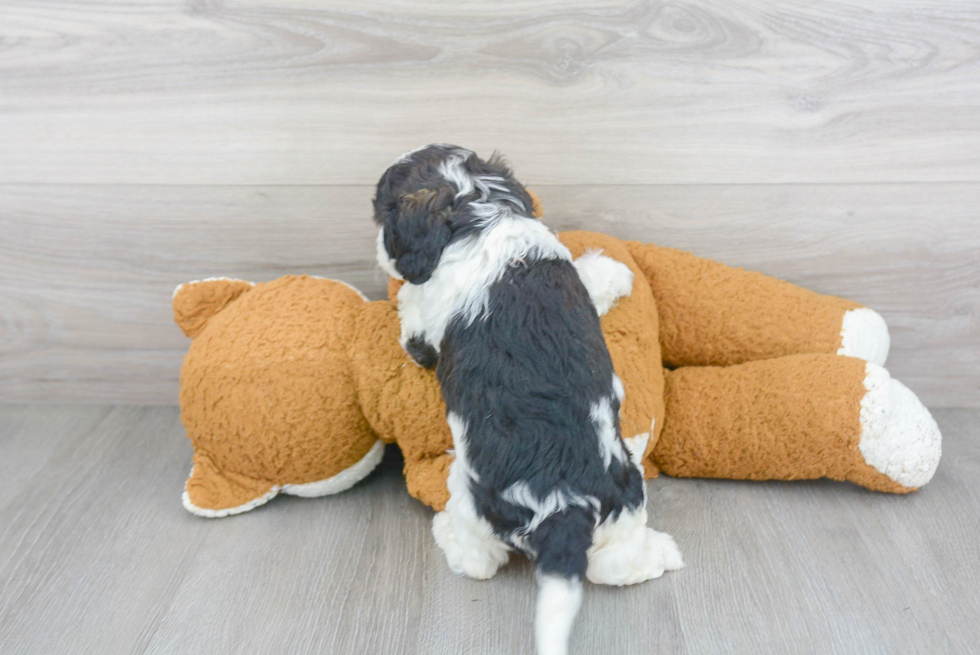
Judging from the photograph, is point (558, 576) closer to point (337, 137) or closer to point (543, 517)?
point (543, 517)

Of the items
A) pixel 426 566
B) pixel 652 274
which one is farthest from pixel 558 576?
pixel 652 274

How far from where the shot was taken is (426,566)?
4.76 ft

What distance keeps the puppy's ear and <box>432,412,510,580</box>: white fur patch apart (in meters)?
0.28

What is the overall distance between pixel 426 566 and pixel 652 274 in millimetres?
805

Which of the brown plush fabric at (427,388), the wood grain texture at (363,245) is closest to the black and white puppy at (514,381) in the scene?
the brown plush fabric at (427,388)

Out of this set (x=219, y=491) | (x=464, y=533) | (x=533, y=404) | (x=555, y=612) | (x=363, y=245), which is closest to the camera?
(x=555, y=612)

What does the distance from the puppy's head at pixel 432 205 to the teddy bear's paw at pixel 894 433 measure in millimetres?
795

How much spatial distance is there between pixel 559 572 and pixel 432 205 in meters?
0.66

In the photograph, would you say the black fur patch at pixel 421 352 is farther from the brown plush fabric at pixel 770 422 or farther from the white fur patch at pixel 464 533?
the brown plush fabric at pixel 770 422

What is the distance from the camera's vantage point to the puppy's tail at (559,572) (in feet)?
3.50

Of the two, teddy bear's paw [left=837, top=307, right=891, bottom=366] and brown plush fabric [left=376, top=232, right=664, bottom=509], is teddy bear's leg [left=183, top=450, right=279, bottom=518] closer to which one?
brown plush fabric [left=376, top=232, right=664, bottom=509]

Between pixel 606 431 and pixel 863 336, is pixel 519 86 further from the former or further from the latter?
pixel 863 336

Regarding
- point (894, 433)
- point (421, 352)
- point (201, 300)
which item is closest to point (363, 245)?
point (201, 300)

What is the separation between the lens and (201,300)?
1.67 metres
